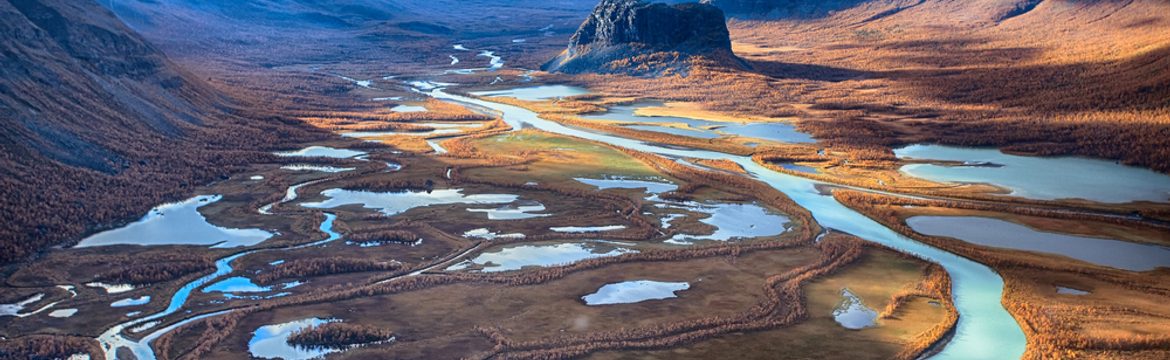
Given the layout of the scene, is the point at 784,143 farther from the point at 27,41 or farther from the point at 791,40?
the point at 791,40

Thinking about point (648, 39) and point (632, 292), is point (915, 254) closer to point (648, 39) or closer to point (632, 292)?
point (632, 292)

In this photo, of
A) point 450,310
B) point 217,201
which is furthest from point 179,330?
point 217,201

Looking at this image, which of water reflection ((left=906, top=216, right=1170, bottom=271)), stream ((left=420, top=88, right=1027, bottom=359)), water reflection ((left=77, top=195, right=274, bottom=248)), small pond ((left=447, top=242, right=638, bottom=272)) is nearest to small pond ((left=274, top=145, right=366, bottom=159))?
water reflection ((left=77, top=195, right=274, bottom=248))

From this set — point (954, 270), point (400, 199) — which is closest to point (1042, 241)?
point (954, 270)

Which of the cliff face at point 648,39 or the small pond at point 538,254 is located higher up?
the cliff face at point 648,39

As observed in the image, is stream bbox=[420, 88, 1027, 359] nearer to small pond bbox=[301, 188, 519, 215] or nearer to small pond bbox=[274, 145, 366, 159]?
small pond bbox=[301, 188, 519, 215]

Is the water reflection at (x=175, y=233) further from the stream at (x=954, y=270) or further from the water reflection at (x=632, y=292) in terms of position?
the stream at (x=954, y=270)

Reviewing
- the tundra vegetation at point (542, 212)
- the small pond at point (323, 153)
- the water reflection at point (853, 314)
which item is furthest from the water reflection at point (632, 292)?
the small pond at point (323, 153)

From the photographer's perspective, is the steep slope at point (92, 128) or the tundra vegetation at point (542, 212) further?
the steep slope at point (92, 128)
